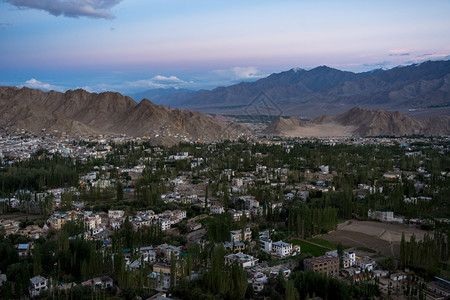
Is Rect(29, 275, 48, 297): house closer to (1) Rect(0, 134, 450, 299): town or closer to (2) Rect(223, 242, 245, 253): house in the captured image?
(1) Rect(0, 134, 450, 299): town

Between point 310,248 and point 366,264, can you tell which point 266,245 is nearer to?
point 310,248

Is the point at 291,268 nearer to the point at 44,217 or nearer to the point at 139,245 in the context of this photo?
Answer: the point at 139,245

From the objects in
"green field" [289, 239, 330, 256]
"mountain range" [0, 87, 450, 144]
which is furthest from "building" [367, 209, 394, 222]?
"mountain range" [0, 87, 450, 144]

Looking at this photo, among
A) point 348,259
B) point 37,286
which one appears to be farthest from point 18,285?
point 348,259

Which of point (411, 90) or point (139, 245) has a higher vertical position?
point (411, 90)

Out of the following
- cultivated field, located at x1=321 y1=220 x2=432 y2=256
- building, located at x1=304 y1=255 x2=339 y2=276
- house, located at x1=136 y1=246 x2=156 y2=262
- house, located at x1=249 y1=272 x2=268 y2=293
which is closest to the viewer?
house, located at x1=249 y1=272 x2=268 y2=293

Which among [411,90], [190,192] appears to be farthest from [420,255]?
[411,90]
